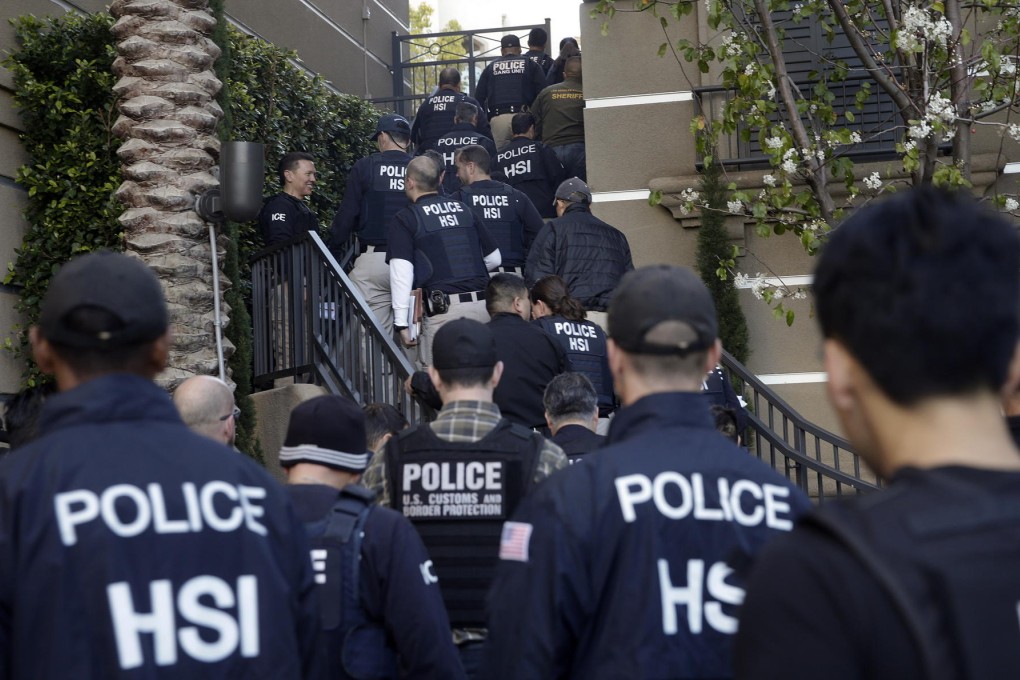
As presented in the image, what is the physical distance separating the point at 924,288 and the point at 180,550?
167 cm

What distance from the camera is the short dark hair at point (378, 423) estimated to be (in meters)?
6.15

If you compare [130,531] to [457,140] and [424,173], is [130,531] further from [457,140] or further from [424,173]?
[457,140]

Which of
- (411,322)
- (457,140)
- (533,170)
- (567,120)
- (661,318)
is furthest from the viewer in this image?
(457,140)

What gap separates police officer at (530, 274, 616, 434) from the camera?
317 inches

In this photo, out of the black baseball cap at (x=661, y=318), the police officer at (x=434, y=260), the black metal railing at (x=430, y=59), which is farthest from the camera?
the black metal railing at (x=430, y=59)

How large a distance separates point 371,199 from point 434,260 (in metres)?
1.85

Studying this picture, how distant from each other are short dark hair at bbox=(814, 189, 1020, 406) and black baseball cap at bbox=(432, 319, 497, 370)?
305 cm

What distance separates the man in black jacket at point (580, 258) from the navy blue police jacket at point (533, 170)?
3.04 m

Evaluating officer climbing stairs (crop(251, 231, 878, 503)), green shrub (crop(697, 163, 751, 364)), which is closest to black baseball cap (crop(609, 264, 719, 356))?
officer climbing stairs (crop(251, 231, 878, 503))

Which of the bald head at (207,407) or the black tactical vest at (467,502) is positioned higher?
the bald head at (207,407)

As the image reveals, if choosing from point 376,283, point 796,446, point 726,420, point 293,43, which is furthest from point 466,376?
point 293,43

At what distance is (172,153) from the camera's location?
909 centimetres

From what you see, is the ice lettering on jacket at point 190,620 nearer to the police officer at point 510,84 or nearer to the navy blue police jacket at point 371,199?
the navy blue police jacket at point 371,199

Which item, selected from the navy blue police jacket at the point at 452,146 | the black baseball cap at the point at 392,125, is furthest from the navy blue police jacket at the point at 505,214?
the navy blue police jacket at the point at 452,146
